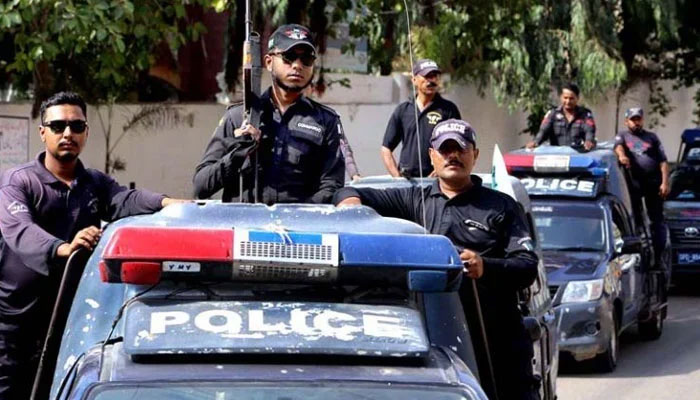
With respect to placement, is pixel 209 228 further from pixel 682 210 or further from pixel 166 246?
pixel 682 210

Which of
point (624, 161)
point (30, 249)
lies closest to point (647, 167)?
point (624, 161)

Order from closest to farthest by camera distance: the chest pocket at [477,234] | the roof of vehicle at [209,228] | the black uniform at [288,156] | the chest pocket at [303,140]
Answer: the roof of vehicle at [209,228] < the chest pocket at [477,234] < the black uniform at [288,156] < the chest pocket at [303,140]

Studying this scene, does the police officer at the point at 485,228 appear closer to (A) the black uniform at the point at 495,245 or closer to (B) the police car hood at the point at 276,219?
(A) the black uniform at the point at 495,245

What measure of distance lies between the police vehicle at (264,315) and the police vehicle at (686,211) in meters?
14.4

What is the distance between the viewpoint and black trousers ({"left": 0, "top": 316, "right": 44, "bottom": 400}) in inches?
211

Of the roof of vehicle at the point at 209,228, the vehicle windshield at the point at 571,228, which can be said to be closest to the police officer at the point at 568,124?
the vehicle windshield at the point at 571,228

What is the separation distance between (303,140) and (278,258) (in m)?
1.83

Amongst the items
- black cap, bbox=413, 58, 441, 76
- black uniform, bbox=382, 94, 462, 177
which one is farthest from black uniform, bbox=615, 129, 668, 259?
black cap, bbox=413, 58, 441, 76

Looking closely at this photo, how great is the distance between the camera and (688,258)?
1830 cm

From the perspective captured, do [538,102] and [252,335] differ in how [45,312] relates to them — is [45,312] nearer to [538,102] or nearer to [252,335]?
[252,335]

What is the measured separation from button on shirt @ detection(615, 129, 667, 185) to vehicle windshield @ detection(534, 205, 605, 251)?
312 cm

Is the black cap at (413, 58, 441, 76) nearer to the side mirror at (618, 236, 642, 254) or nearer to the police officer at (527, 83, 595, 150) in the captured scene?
the side mirror at (618, 236, 642, 254)

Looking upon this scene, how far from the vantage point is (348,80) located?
21.0 m

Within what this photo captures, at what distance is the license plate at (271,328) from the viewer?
377 cm
